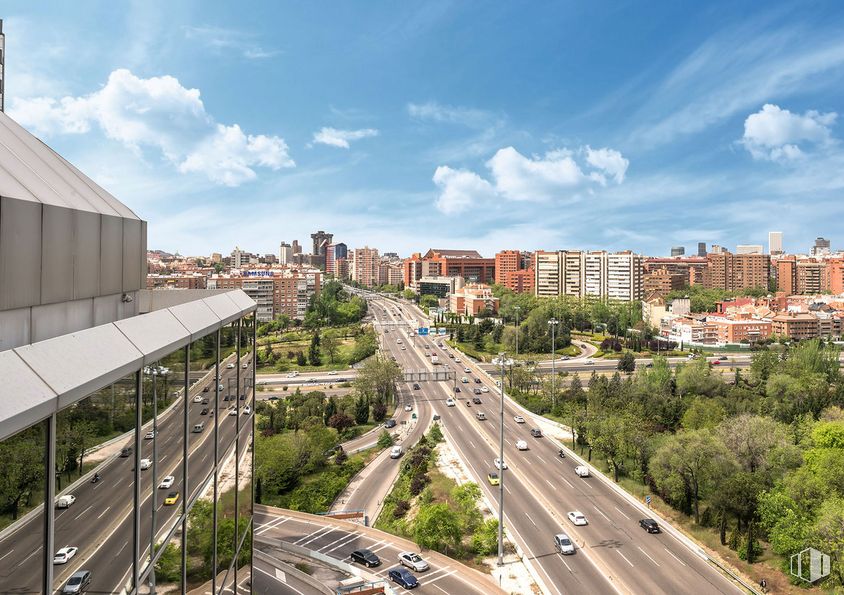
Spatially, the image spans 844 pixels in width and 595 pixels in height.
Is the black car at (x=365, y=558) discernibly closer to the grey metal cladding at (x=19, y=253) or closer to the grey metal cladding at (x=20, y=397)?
the grey metal cladding at (x=19, y=253)

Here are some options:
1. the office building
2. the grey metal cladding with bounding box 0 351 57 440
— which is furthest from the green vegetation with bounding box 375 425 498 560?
the grey metal cladding with bounding box 0 351 57 440

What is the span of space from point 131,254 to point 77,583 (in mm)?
4813

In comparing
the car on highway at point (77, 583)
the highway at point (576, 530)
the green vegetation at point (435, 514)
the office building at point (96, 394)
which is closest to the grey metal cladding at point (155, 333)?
the office building at point (96, 394)

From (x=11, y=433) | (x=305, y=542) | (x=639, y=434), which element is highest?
(x=11, y=433)

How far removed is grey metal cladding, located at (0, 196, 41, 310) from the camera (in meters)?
4.35

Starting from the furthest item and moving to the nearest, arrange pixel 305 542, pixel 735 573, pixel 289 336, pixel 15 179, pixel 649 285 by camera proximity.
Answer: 1. pixel 649 285
2. pixel 289 336
3. pixel 305 542
4. pixel 735 573
5. pixel 15 179

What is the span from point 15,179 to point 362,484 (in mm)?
34231

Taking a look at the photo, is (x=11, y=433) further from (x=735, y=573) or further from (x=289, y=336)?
(x=289, y=336)

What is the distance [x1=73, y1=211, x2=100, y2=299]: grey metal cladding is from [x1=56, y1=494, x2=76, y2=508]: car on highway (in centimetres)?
272

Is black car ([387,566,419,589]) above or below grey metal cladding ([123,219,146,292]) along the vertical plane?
below

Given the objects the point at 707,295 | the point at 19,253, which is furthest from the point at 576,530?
the point at 707,295

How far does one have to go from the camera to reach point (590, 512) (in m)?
29.8

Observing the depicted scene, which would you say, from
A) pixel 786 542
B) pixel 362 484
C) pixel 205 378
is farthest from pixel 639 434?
pixel 205 378

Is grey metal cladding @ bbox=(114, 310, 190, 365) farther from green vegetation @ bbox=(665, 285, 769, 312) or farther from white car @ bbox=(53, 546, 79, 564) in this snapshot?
green vegetation @ bbox=(665, 285, 769, 312)
